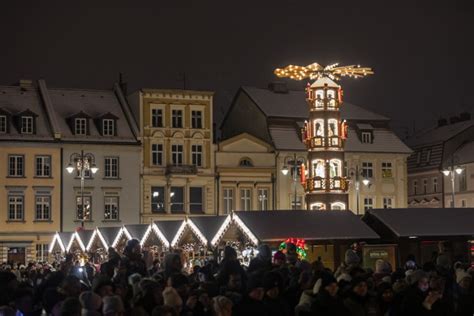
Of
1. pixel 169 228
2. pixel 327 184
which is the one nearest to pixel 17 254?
pixel 327 184

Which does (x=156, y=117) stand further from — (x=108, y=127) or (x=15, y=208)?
(x=15, y=208)

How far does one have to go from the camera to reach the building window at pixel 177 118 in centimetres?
7050

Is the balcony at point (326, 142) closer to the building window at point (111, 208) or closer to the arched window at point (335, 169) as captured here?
the arched window at point (335, 169)

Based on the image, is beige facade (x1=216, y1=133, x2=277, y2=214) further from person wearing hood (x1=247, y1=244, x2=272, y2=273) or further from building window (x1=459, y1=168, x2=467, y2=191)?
person wearing hood (x1=247, y1=244, x2=272, y2=273)

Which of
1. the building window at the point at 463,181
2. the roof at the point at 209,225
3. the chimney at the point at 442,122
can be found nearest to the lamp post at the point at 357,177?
the building window at the point at 463,181

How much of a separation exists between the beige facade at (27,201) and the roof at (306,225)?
1112 inches

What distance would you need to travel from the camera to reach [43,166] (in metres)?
67.3

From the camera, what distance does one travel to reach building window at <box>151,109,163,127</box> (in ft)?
230

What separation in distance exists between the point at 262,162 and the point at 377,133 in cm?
1039

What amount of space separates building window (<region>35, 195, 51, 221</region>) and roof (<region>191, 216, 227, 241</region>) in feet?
89.0

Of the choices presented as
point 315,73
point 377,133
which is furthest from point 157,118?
point 377,133

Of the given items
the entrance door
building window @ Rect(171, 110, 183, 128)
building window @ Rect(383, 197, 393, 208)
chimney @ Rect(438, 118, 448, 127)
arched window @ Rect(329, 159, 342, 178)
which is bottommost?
the entrance door

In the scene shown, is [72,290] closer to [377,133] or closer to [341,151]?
[341,151]

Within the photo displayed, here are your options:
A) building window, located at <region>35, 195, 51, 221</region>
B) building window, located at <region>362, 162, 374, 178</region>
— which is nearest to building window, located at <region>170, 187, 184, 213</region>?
building window, located at <region>35, 195, 51, 221</region>
